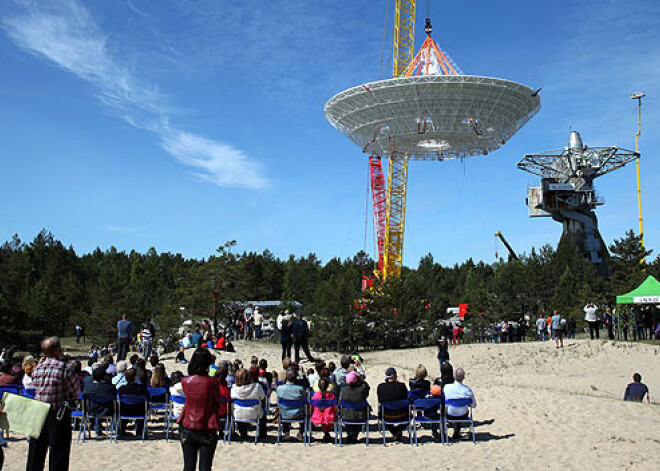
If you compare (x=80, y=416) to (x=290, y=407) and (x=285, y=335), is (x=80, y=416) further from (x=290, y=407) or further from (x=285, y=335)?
(x=285, y=335)

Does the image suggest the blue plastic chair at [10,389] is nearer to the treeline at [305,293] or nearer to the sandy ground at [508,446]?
the sandy ground at [508,446]

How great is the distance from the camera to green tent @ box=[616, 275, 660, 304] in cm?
2950

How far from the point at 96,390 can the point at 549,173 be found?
72455mm

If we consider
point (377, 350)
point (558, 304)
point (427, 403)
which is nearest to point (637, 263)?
point (558, 304)

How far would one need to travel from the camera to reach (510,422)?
45.9 feet

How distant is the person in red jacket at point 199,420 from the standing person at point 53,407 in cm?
131

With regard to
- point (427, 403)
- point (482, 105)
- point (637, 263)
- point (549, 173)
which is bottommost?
point (427, 403)

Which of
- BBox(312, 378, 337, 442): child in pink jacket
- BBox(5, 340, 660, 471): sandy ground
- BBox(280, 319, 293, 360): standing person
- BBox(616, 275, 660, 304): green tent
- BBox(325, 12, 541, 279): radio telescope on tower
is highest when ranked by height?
BBox(325, 12, 541, 279): radio telescope on tower

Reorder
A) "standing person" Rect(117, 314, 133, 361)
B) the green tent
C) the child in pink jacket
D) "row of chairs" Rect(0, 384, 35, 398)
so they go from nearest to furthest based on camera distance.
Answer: "row of chairs" Rect(0, 384, 35, 398) → the child in pink jacket → "standing person" Rect(117, 314, 133, 361) → the green tent

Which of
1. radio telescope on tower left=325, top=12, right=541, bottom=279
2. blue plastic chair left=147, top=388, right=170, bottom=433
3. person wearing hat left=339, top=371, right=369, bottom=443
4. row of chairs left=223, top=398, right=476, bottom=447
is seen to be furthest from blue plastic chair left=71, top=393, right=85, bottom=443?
radio telescope on tower left=325, top=12, right=541, bottom=279

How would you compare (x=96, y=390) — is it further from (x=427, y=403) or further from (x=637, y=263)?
(x=637, y=263)

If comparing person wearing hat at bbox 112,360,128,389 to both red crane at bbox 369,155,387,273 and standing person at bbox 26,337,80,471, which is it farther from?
red crane at bbox 369,155,387,273

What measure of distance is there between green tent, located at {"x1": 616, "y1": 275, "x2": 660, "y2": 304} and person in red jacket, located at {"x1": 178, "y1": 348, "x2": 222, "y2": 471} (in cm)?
2800

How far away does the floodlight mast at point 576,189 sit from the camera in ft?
243
